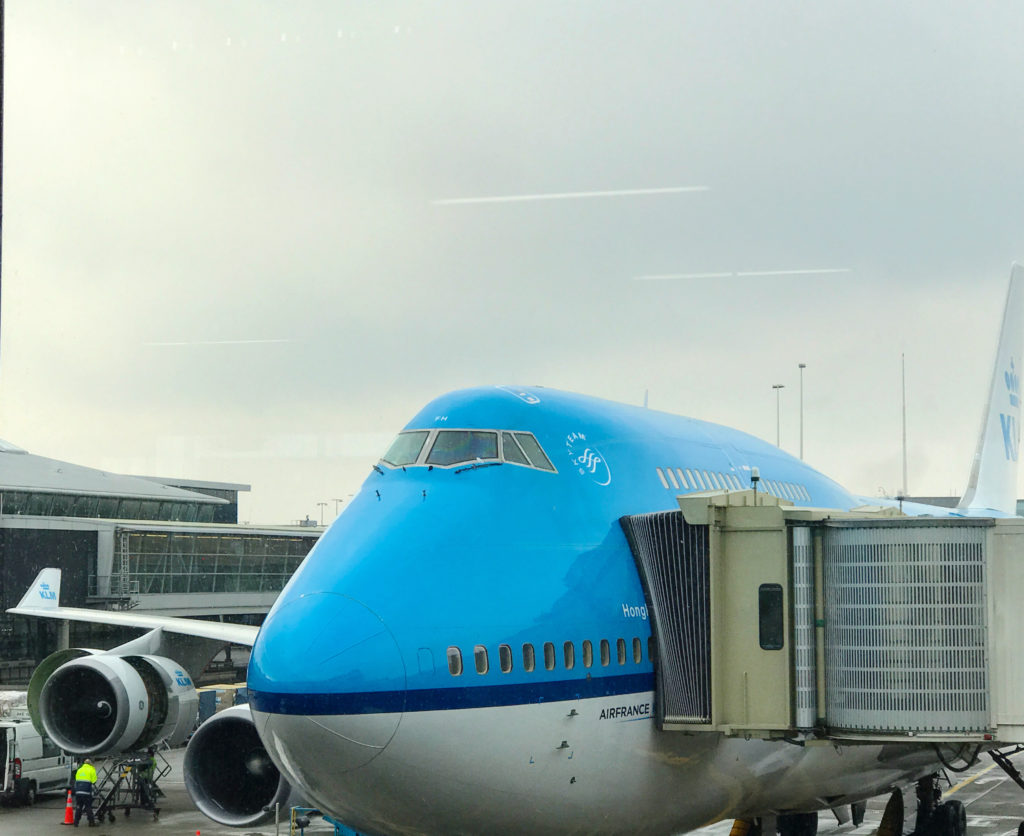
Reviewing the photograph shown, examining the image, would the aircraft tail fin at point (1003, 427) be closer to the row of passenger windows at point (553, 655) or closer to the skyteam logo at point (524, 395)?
the skyteam logo at point (524, 395)

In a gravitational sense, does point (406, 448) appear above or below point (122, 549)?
above

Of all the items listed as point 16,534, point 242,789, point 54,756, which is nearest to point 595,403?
point 242,789

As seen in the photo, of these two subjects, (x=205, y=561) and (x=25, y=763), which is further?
(x=205, y=561)

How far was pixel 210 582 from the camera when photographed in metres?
44.6

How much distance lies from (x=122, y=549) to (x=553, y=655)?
32818mm

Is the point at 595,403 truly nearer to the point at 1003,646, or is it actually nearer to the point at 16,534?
the point at 1003,646

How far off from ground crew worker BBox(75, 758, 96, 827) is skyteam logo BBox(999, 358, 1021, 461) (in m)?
20.2

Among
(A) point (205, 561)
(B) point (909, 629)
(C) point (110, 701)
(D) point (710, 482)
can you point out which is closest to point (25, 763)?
(C) point (110, 701)

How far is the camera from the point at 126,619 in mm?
23281

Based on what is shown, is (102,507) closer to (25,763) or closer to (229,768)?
(25,763)

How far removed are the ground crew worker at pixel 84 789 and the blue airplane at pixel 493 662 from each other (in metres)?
10.5

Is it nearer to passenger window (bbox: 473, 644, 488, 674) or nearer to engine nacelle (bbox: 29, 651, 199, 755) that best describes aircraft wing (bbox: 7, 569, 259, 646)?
engine nacelle (bbox: 29, 651, 199, 755)

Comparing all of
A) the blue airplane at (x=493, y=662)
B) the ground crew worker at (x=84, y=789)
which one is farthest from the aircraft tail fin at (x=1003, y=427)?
the ground crew worker at (x=84, y=789)

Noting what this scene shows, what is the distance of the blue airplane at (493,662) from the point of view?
10094mm
